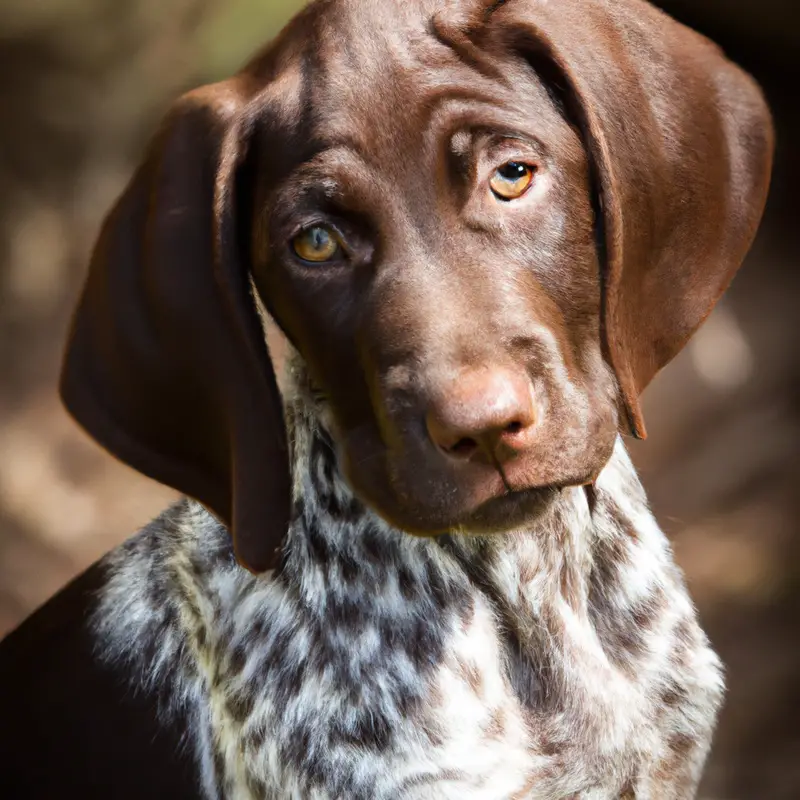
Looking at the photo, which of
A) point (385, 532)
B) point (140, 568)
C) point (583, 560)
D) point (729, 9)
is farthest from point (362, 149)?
point (729, 9)

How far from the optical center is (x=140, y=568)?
3.71 meters

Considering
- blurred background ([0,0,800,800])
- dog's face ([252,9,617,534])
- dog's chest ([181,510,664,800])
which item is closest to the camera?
dog's face ([252,9,617,534])

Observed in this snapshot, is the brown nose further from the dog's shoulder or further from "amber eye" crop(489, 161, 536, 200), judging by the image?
the dog's shoulder

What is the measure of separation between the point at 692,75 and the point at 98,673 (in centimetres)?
218

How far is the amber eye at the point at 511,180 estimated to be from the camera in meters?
2.82

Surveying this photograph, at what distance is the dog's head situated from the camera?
8.93ft

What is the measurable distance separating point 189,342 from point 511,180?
81cm

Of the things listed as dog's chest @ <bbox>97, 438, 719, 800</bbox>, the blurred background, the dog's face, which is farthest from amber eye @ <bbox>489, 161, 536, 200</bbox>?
the blurred background

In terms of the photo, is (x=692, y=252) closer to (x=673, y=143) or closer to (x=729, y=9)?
(x=673, y=143)

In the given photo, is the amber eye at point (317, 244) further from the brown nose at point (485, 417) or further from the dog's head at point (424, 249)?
the brown nose at point (485, 417)

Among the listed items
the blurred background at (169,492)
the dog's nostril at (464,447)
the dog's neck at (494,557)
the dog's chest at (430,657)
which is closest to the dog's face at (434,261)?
the dog's nostril at (464,447)

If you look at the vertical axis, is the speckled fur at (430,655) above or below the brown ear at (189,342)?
below

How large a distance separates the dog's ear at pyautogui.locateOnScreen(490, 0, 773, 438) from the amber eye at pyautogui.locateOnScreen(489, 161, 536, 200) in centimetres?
17

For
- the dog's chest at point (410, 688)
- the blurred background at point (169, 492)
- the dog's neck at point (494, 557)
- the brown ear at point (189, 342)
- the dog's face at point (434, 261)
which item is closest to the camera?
the dog's face at point (434, 261)
